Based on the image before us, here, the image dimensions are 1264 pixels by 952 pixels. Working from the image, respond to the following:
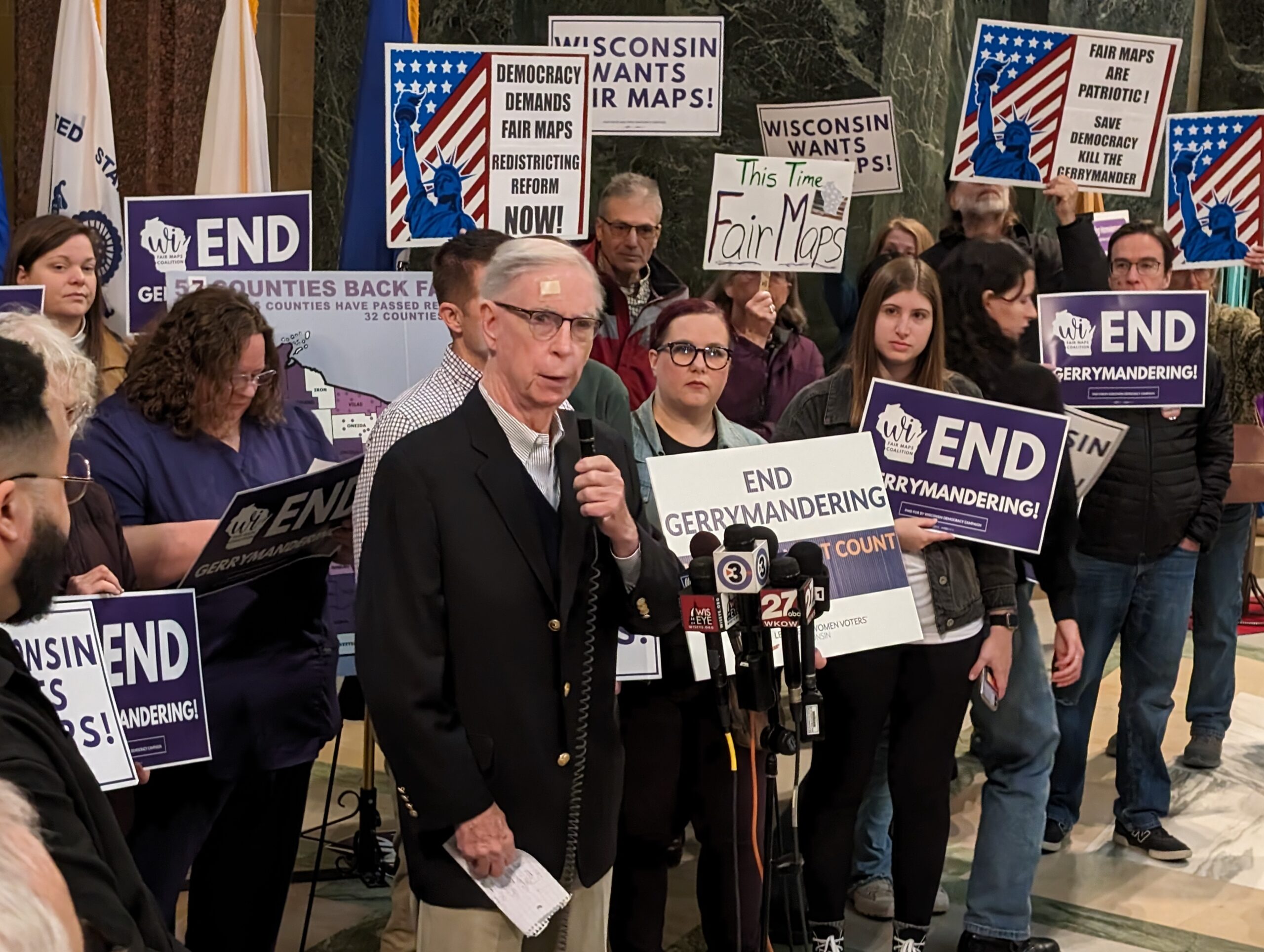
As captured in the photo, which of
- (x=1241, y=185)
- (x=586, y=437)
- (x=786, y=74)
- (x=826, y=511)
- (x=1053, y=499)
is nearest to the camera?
(x=586, y=437)

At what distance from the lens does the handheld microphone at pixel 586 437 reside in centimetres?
293

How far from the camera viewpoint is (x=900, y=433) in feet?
13.9

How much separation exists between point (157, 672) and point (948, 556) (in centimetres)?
207

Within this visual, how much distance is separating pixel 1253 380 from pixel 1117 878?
7.64 feet

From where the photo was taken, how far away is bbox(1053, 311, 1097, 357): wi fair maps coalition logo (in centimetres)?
549

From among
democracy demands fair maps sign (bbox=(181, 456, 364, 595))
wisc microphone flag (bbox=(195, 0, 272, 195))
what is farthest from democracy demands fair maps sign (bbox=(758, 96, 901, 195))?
democracy demands fair maps sign (bbox=(181, 456, 364, 595))

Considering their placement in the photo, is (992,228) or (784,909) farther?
(992,228)

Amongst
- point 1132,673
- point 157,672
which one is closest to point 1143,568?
point 1132,673

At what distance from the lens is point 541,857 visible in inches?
120

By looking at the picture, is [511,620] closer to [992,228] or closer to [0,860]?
[0,860]

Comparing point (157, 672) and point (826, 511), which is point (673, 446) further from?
point (157, 672)

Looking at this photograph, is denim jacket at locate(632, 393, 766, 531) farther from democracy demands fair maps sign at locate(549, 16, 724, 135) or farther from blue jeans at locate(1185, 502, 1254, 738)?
blue jeans at locate(1185, 502, 1254, 738)

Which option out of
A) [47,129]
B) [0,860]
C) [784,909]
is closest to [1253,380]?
[784,909]

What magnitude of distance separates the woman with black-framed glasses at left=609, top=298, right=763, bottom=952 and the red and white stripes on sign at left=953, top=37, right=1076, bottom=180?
2.60 meters
